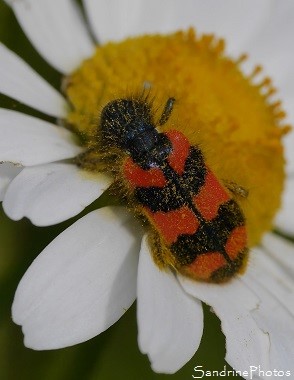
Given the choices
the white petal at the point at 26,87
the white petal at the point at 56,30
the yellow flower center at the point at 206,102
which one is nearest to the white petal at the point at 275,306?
the yellow flower center at the point at 206,102

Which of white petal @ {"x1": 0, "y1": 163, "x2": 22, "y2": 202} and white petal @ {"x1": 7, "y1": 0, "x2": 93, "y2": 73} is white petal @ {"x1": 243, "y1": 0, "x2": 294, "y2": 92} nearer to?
white petal @ {"x1": 7, "y1": 0, "x2": 93, "y2": 73}

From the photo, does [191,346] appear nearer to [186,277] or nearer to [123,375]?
[186,277]

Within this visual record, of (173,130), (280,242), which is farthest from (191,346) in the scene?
(280,242)

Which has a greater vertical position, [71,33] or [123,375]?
A: [71,33]

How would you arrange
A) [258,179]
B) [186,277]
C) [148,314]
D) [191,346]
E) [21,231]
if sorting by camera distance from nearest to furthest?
1. [148,314]
2. [191,346]
3. [186,277]
4. [21,231]
5. [258,179]

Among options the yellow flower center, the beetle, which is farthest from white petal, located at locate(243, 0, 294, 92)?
the beetle
